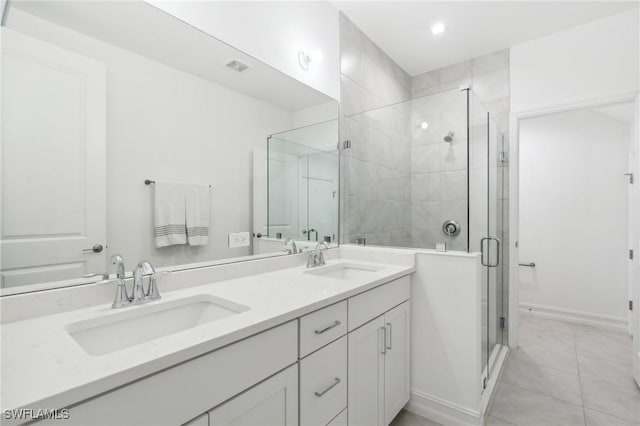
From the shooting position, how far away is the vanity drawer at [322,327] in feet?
3.54

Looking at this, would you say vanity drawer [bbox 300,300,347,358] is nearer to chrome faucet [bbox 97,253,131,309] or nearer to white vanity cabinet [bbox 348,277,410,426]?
white vanity cabinet [bbox 348,277,410,426]

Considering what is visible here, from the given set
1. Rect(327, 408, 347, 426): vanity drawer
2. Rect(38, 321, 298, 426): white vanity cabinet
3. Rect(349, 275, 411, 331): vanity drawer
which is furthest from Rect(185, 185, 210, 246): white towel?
Rect(327, 408, 347, 426): vanity drawer

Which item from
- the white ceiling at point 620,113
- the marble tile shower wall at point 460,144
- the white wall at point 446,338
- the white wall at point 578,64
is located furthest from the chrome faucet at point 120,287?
the white ceiling at point 620,113

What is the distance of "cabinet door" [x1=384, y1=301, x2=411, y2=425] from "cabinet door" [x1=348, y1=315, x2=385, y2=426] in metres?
0.06

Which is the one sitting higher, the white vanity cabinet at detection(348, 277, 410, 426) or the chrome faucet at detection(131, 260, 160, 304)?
the chrome faucet at detection(131, 260, 160, 304)

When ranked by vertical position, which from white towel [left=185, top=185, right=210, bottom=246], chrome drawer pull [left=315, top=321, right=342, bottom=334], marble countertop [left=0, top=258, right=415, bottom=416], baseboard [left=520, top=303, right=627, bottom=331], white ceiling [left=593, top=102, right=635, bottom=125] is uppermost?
white ceiling [left=593, top=102, right=635, bottom=125]

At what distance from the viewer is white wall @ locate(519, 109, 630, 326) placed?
3123 mm

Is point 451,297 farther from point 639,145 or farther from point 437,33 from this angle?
point 437,33

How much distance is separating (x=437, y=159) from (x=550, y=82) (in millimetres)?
1207

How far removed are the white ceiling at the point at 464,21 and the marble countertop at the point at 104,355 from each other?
7.21ft

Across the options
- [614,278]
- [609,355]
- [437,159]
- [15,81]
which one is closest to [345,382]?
[15,81]

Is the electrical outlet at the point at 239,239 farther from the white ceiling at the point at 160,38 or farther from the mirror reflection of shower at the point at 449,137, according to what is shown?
the mirror reflection of shower at the point at 449,137

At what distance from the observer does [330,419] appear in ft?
3.90

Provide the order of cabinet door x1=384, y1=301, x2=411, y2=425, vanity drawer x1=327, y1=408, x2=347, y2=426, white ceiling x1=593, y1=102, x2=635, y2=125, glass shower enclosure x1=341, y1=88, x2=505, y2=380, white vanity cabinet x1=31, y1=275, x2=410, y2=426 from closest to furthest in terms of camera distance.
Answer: white vanity cabinet x1=31, y1=275, x2=410, y2=426, vanity drawer x1=327, y1=408, x2=347, y2=426, cabinet door x1=384, y1=301, x2=411, y2=425, glass shower enclosure x1=341, y1=88, x2=505, y2=380, white ceiling x1=593, y1=102, x2=635, y2=125
